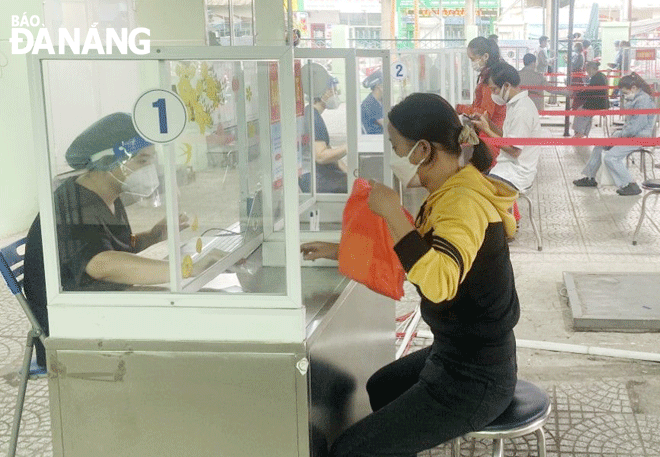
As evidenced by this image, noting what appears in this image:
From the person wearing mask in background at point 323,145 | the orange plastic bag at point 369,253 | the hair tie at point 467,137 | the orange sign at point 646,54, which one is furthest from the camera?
the orange sign at point 646,54

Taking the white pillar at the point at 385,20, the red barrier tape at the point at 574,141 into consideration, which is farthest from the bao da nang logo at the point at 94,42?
the white pillar at the point at 385,20

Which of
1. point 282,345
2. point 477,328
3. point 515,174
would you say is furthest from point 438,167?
point 515,174

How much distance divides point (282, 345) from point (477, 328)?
47 centimetres

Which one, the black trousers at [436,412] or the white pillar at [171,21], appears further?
the black trousers at [436,412]

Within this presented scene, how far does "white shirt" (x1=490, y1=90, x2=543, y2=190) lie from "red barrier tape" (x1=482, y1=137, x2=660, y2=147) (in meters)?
0.26

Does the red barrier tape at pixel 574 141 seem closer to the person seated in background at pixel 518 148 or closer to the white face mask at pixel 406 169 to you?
the person seated in background at pixel 518 148

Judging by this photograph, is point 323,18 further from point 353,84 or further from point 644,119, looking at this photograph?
point 353,84

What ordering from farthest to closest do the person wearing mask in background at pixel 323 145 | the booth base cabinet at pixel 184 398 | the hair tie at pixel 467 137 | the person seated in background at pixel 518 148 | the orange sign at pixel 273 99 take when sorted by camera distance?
the person seated in background at pixel 518 148
the person wearing mask in background at pixel 323 145
the orange sign at pixel 273 99
the hair tie at pixel 467 137
the booth base cabinet at pixel 184 398

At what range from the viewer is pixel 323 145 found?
320cm

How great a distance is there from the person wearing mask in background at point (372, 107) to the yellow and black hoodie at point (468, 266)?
1.94 m

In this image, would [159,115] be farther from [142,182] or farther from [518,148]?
[518,148]

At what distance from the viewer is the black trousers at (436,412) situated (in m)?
1.99

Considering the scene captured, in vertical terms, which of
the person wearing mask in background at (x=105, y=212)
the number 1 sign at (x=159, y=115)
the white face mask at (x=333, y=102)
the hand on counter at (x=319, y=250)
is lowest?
the hand on counter at (x=319, y=250)

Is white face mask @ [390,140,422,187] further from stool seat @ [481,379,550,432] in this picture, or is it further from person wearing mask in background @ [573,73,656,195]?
person wearing mask in background @ [573,73,656,195]
